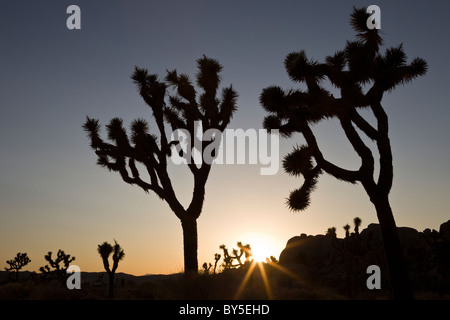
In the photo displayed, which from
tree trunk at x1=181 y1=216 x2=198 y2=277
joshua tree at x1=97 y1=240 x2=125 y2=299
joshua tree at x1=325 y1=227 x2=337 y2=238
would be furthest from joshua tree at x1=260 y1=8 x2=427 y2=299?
joshua tree at x1=325 y1=227 x2=337 y2=238

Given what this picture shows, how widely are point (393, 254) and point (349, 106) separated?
4.15 m

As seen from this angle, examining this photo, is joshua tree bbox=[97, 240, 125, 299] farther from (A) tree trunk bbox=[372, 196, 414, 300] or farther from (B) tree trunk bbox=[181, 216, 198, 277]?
(A) tree trunk bbox=[372, 196, 414, 300]

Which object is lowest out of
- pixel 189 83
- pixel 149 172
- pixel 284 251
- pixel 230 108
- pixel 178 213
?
pixel 284 251

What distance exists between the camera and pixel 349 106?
11.4 m

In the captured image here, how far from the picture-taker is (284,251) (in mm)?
34531

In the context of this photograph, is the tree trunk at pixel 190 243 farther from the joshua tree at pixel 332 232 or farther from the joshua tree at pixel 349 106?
the joshua tree at pixel 332 232

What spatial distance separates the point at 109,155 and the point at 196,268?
531cm

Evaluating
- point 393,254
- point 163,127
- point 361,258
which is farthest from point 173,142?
point 361,258

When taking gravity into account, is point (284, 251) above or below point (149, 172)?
below

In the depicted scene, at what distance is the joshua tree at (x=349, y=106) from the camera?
1112cm

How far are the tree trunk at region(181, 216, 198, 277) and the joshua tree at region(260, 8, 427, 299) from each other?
4.07m
